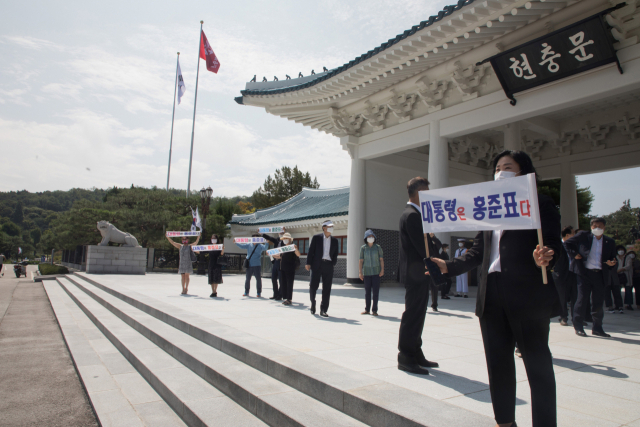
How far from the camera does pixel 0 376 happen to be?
4539 mm

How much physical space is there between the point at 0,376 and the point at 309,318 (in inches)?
161

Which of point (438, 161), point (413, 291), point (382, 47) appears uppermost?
point (382, 47)

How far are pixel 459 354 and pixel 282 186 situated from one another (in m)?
47.9

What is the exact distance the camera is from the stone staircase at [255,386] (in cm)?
→ 244

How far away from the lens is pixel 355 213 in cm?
1399

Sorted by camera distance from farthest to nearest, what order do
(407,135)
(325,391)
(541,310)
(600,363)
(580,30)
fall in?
(407,135)
(580,30)
(600,363)
(325,391)
(541,310)

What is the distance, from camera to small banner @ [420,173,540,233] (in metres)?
2.12

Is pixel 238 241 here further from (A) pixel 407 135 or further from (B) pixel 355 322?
(A) pixel 407 135

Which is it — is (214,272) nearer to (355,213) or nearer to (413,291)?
(355,213)

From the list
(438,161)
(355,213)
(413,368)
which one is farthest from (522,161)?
(355,213)

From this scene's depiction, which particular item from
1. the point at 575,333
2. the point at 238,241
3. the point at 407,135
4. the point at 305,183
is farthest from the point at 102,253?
the point at 305,183

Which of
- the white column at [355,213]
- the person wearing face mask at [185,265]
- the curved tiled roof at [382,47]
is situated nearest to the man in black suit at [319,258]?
the person wearing face mask at [185,265]

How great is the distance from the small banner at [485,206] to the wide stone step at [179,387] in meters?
2.02

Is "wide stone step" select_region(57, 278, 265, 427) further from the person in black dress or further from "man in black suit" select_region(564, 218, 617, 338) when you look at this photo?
"man in black suit" select_region(564, 218, 617, 338)
